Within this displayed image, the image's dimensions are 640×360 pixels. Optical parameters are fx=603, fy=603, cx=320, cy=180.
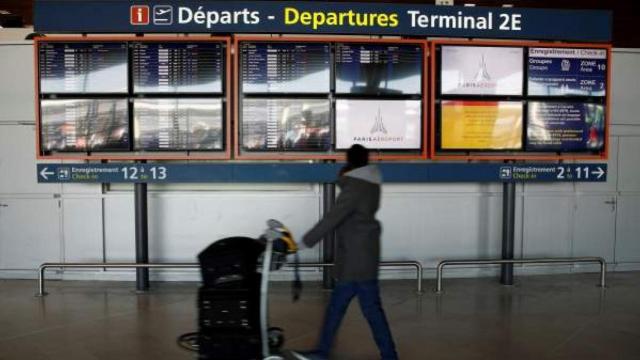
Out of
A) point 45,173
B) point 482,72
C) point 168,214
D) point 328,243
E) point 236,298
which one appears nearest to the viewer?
point 236,298

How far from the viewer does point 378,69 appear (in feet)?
21.6

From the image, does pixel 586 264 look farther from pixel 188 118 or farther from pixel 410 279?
pixel 188 118

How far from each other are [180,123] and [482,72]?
3.38m

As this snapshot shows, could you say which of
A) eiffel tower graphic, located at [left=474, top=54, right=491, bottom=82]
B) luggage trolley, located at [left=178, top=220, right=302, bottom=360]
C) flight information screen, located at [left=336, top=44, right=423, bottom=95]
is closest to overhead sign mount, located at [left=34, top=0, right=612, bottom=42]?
flight information screen, located at [left=336, top=44, right=423, bottom=95]

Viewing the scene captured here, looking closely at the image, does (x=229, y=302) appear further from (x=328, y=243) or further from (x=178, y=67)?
(x=178, y=67)

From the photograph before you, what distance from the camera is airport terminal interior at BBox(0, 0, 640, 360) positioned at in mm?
6316

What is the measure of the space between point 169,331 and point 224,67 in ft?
9.09

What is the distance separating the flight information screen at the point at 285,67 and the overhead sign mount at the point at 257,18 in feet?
0.60

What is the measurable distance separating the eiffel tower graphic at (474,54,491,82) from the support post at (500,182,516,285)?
1.33m

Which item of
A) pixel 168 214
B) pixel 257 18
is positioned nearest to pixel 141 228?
pixel 168 214

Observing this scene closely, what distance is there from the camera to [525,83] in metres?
6.81

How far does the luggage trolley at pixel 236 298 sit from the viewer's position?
13.6ft

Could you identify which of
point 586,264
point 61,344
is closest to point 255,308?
point 61,344

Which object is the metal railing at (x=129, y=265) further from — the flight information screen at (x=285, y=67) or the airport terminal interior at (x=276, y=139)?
the flight information screen at (x=285, y=67)
